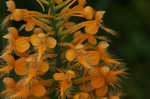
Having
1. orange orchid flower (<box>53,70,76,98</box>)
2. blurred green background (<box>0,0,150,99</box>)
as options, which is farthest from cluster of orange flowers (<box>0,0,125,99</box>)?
blurred green background (<box>0,0,150,99</box>)

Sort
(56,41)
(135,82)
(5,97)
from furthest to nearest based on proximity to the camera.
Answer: (135,82) < (5,97) < (56,41)

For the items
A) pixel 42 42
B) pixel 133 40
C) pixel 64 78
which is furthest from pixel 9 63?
pixel 133 40

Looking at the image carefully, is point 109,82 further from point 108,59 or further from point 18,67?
point 18,67

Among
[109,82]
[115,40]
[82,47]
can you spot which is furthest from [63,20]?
[115,40]

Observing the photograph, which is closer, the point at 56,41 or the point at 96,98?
the point at 56,41

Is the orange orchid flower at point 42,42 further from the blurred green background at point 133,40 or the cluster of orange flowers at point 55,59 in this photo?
the blurred green background at point 133,40

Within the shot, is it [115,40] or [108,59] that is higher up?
[108,59]
